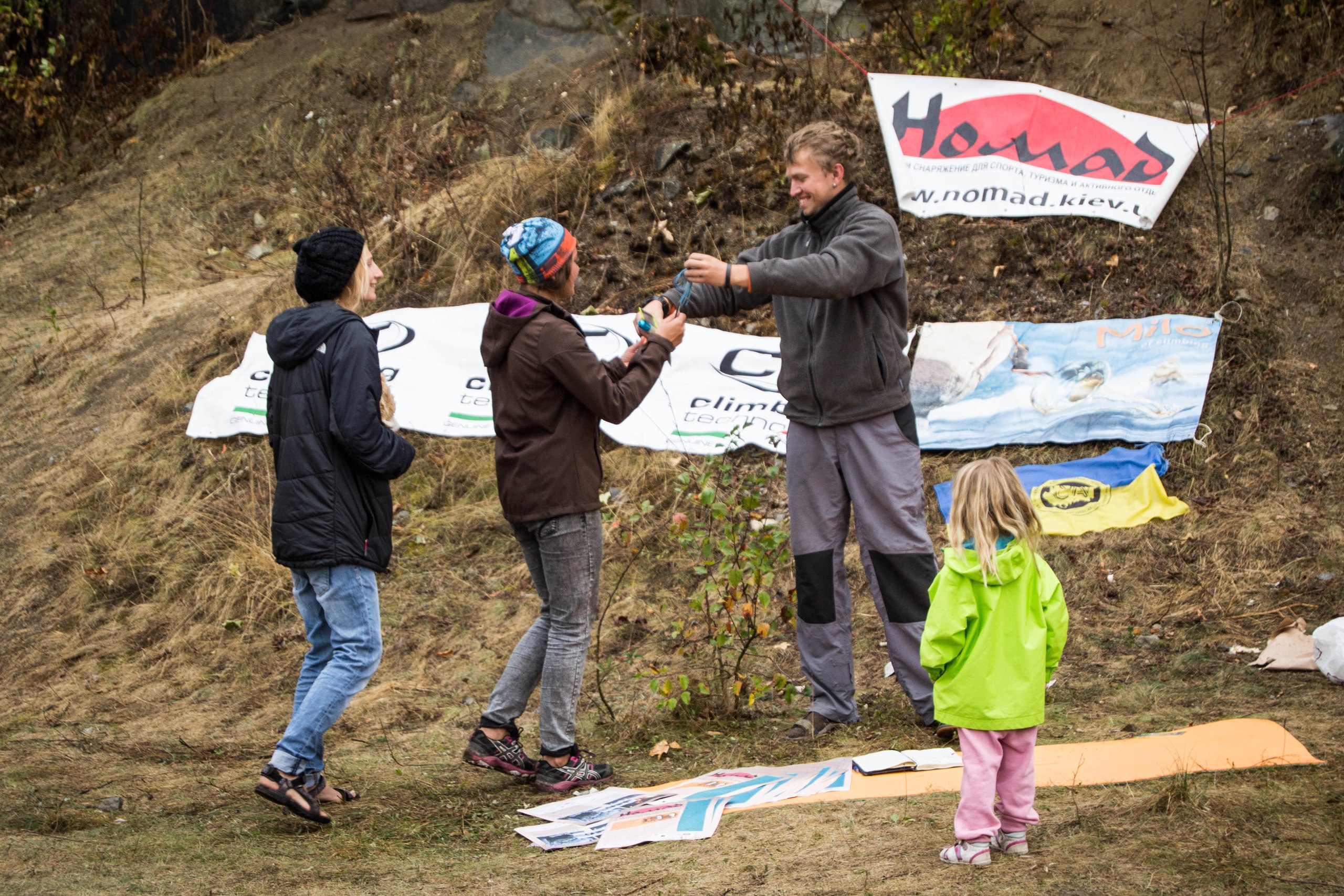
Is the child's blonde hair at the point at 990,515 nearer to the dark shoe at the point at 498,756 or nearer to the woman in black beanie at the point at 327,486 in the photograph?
the woman in black beanie at the point at 327,486

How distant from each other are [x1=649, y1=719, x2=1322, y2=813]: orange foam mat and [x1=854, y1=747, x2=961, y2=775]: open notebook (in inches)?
1.0

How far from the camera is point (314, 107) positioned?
13.3 metres

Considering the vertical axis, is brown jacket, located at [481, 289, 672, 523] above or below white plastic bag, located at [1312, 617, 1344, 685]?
above

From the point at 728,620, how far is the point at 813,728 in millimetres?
965

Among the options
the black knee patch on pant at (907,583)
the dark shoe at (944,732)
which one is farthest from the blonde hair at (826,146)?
the dark shoe at (944,732)

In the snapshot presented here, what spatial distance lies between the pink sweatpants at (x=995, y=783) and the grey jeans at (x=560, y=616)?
143cm

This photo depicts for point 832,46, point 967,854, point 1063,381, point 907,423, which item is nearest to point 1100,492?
point 1063,381

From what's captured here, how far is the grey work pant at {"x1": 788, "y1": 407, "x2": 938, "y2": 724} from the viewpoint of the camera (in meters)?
4.12

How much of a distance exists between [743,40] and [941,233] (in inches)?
170

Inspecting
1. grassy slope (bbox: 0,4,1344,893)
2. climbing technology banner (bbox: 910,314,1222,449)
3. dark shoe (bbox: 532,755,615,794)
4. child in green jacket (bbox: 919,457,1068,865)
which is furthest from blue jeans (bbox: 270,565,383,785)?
climbing technology banner (bbox: 910,314,1222,449)

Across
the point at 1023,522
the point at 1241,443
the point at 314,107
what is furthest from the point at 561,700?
the point at 314,107

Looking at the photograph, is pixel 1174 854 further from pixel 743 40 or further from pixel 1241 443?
pixel 743 40

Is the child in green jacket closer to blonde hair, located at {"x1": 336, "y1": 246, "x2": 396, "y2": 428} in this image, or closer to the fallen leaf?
the fallen leaf

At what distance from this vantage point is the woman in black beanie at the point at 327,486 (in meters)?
3.45
